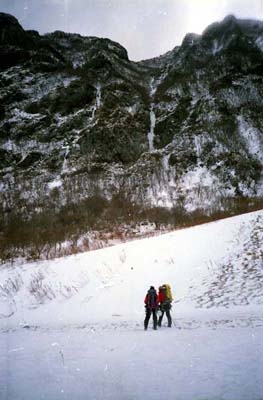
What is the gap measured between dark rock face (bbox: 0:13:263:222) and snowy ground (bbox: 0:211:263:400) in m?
24.8

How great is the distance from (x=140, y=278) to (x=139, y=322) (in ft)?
17.4

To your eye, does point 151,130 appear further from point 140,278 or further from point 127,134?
point 140,278

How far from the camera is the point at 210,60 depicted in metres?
75.1

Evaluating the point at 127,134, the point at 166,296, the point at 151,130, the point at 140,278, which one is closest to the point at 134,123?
the point at 151,130

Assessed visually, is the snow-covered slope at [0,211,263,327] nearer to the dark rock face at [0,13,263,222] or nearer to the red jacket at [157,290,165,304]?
the red jacket at [157,290,165,304]

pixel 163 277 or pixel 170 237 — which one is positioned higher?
pixel 170 237

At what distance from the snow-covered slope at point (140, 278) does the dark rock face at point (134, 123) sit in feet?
76.6

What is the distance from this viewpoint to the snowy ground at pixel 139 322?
16.5 ft

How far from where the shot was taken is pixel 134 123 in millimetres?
61594

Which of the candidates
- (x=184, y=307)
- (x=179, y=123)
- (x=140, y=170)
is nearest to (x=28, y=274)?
(x=184, y=307)

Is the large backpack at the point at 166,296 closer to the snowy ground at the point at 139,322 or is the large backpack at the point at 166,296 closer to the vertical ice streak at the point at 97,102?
the snowy ground at the point at 139,322

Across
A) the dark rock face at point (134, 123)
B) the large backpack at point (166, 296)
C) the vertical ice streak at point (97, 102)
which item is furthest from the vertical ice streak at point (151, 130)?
the large backpack at point (166, 296)

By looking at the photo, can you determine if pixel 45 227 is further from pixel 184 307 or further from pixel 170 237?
pixel 184 307

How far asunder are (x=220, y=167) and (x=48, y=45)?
6326 cm
